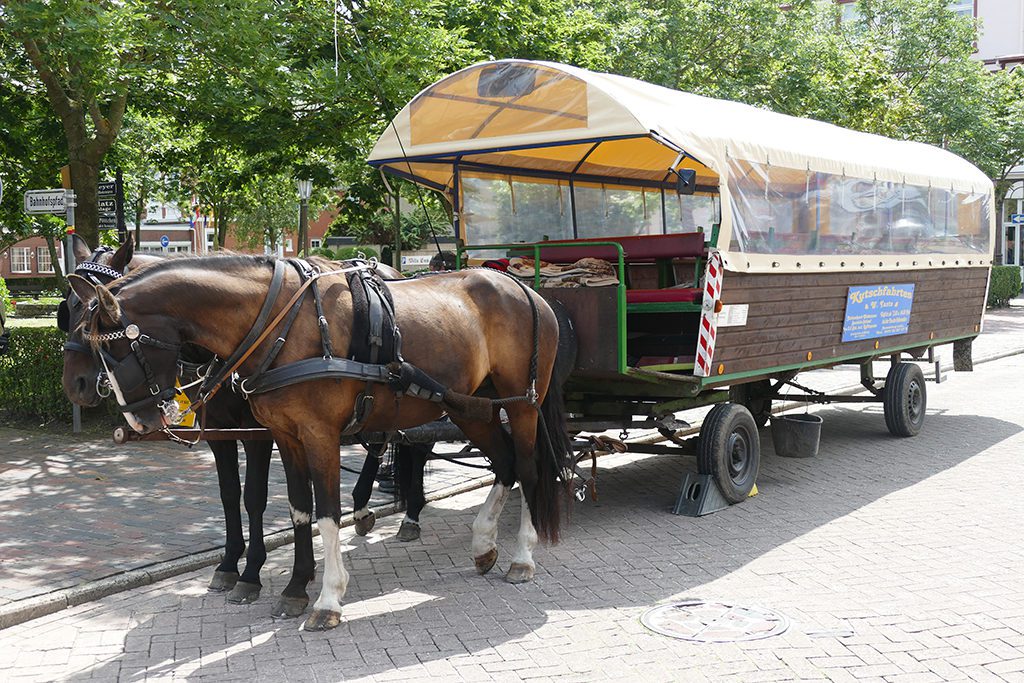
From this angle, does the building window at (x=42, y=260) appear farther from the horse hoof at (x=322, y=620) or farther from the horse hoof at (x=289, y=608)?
the horse hoof at (x=322, y=620)

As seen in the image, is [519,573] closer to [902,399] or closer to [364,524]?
[364,524]

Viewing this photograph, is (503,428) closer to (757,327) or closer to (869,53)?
(757,327)

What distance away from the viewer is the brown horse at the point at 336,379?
15.7 feet

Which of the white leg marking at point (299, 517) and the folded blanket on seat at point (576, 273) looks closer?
the white leg marking at point (299, 517)

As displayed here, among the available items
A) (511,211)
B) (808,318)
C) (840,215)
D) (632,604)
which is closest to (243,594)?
(632,604)

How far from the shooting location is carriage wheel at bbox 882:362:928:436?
10492mm

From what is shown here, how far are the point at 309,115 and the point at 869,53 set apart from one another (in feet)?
55.3

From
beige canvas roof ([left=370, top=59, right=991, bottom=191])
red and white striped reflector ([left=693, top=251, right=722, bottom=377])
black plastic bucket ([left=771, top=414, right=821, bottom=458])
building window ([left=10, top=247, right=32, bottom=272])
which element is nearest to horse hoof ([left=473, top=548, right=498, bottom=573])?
red and white striped reflector ([left=693, top=251, right=722, bottom=377])

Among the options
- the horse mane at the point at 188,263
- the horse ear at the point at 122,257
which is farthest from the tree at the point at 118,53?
the horse ear at the point at 122,257

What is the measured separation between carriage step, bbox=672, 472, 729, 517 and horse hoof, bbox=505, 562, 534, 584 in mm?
1888

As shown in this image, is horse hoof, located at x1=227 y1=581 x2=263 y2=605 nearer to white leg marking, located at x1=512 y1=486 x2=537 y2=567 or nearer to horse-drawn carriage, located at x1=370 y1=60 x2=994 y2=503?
white leg marking, located at x1=512 y1=486 x2=537 y2=567

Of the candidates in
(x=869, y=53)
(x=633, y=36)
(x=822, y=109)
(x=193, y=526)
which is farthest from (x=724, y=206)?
(x=869, y=53)

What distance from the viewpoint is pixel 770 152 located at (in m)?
7.91

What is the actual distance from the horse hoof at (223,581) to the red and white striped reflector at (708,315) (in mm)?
A: 3301
